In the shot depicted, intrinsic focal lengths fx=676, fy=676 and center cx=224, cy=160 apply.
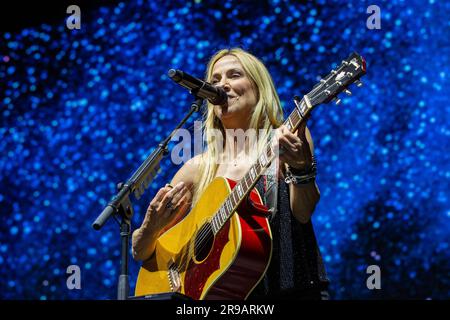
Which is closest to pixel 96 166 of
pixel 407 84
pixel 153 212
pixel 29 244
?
pixel 29 244

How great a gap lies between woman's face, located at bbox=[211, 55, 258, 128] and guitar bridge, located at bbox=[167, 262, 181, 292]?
675 mm

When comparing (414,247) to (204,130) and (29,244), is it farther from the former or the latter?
(29,244)

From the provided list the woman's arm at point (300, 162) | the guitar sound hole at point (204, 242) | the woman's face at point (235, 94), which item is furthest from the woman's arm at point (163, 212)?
the woman's arm at point (300, 162)

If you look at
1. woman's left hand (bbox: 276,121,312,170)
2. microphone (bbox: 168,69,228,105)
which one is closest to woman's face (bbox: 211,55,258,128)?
microphone (bbox: 168,69,228,105)

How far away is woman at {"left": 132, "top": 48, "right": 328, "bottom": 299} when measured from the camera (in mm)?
2568

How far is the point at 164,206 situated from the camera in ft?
9.19

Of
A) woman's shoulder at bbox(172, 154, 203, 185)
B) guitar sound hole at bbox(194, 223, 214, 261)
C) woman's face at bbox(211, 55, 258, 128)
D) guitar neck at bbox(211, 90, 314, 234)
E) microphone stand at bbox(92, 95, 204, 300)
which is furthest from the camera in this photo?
woman's shoulder at bbox(172, 154, 203, 185)

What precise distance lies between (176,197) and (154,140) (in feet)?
4.80

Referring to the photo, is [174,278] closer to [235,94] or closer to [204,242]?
[204,242]

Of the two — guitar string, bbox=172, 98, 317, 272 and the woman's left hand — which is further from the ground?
the woman's left hand

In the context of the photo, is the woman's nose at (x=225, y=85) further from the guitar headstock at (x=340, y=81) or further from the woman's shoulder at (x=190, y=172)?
the guitar headstock at (x=340, y=81)

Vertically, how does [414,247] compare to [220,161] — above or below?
below

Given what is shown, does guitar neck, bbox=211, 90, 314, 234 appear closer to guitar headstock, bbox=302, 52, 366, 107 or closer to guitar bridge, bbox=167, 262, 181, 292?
guitar headstock, bbox=302, 52, 366, 107
